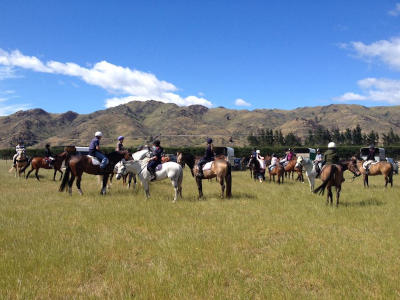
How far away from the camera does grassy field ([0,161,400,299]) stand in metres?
4.52

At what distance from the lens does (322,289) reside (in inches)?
177

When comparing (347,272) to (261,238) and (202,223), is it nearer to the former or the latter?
(261,238)

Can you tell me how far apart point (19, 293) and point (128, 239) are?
275 centimetres

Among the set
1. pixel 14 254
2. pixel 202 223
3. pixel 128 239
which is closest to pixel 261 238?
pixel 202 223

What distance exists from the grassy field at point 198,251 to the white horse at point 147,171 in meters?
1.83

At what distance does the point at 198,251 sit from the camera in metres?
6.08

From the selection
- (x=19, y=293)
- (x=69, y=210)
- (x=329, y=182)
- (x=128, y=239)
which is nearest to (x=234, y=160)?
(x=329, y=182)

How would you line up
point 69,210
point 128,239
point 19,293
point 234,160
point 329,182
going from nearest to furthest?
1. point 19,293
2. point 128,239
3. point 69,210
4. point 329,182
5. point 234,160

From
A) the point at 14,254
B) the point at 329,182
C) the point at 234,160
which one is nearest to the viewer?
the point at 14,254

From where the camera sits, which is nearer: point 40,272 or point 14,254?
point 40,272

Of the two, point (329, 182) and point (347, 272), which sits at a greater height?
point (329, 182)

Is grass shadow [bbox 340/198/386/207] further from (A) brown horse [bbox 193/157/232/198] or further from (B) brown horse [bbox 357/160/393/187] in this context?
(B) brown horse [bbox 357/160/393/187]

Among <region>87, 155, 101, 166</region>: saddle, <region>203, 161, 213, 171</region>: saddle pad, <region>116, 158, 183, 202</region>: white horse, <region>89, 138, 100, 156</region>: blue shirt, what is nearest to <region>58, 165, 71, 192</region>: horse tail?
<region>87, 155, 101, 166</region>: saddle

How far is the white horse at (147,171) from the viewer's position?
12289 millimetres
